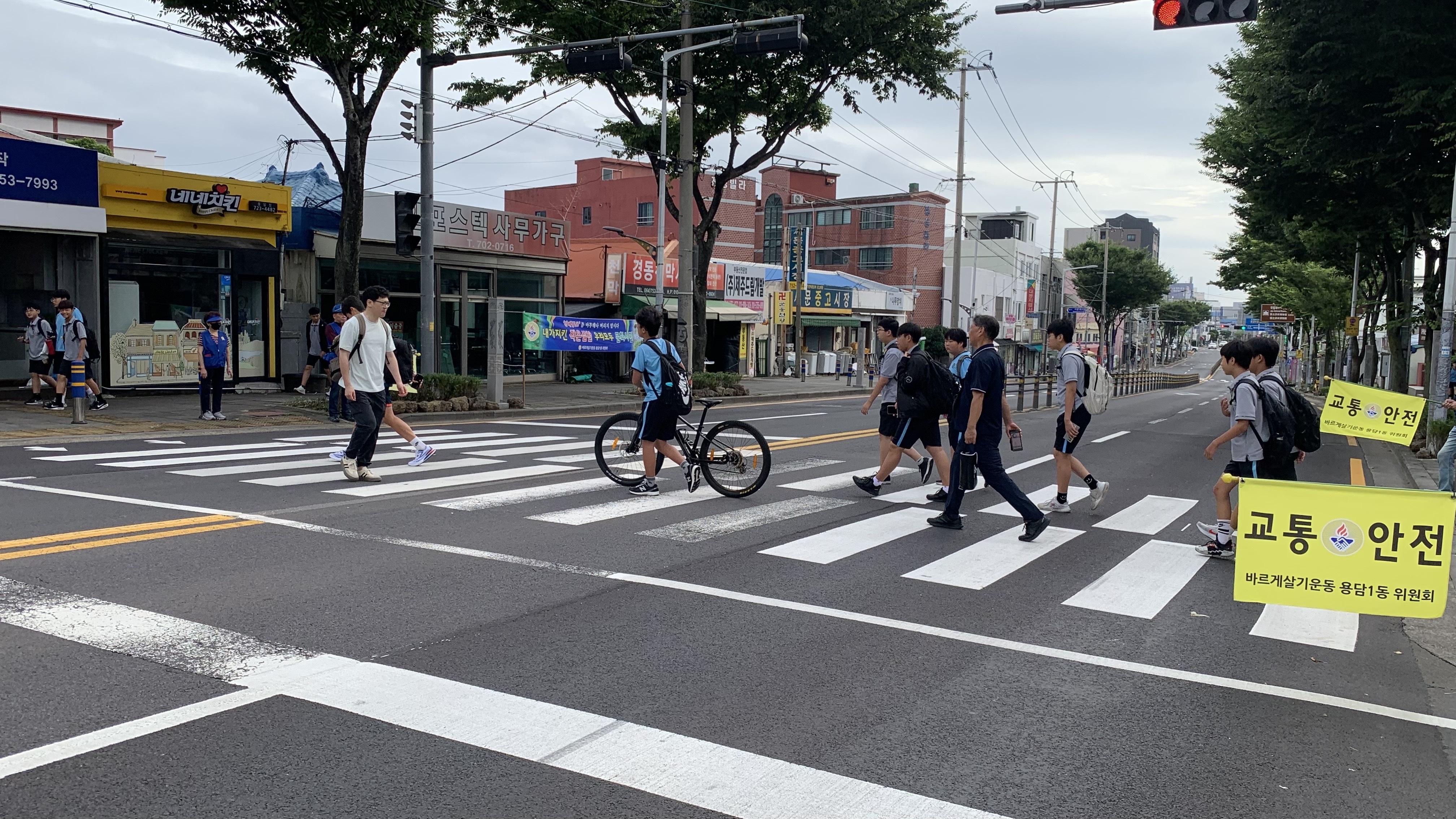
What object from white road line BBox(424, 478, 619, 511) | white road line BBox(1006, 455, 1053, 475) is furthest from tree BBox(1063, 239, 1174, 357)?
white road line BBox(424, 478, 619, 511)

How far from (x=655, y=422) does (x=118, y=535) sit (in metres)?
4.45

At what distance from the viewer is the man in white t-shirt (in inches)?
395

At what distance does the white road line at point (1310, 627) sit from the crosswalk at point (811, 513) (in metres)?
0.01

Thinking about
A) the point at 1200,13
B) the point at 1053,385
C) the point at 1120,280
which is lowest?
the point at 1053,385

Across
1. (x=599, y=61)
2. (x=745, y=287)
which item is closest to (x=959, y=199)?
(x=745, y=287)

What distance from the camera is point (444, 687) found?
14.9ft

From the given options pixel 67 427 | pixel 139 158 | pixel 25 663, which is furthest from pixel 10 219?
pixel 139 158

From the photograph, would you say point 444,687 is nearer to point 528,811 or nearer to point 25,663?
point 528,811

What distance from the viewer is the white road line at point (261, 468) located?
1057 cm

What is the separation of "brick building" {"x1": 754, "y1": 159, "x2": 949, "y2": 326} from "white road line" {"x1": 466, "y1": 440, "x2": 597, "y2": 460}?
48.7m

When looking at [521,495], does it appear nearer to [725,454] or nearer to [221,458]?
[725,454]

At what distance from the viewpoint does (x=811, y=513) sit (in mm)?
9461

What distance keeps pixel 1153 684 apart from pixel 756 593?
92.2 inches

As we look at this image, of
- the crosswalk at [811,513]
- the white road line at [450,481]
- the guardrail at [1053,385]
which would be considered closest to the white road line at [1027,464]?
the crosswalk at [811,513]
